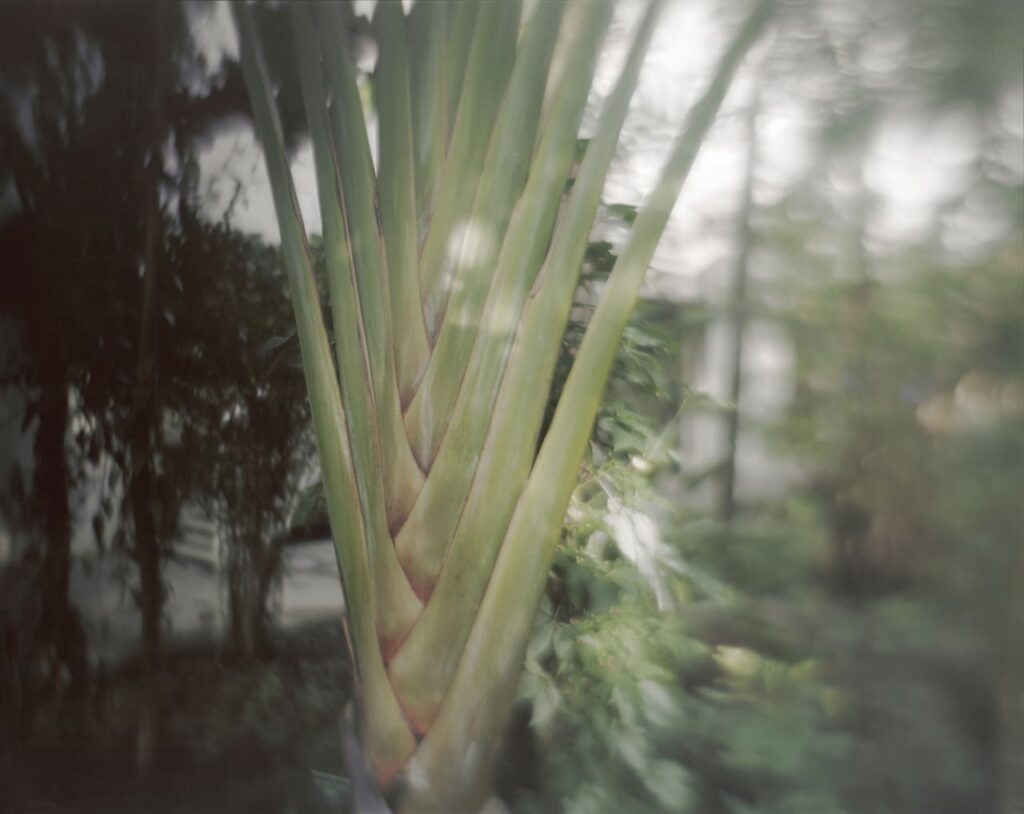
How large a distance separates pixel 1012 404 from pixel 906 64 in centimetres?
58

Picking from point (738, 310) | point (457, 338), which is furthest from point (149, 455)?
point (738, 310)

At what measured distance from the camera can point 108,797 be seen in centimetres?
179

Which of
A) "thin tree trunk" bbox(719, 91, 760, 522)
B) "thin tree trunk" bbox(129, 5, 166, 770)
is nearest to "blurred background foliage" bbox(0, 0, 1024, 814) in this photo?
"thin tree trunk" bbox(719, 91, 760, 522)

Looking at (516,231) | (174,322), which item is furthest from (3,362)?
(516,231)

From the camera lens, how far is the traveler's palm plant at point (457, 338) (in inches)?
51.4

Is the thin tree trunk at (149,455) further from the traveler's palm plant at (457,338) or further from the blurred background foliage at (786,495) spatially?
the traveler's palm plant at (457,338)

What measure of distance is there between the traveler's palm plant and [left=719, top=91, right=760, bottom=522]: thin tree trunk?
92 millimetres

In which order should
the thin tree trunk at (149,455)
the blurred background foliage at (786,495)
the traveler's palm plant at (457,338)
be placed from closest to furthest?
the blurred background foliage at (786,495)
the traveler's palm plant at (457,338)
the thin tree trunk at (149,455)

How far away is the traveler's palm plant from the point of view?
4.28ft

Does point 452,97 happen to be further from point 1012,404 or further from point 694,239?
point 1012,404

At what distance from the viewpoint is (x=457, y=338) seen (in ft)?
4.44

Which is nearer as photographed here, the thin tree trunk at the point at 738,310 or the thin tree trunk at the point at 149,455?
the thin tree trunk at the point at 738,310

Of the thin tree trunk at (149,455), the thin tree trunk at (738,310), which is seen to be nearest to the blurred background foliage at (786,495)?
the thin tree trunk at (738,310)

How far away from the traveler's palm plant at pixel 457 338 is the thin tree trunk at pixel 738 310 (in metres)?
0.09
